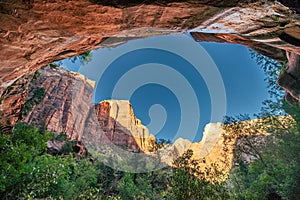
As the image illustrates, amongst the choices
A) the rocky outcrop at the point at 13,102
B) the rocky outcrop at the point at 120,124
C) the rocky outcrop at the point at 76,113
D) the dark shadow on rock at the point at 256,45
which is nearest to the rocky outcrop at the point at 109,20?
the rocky outcrop at the point at 13,102

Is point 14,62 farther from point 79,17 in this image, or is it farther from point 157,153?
point 157,153

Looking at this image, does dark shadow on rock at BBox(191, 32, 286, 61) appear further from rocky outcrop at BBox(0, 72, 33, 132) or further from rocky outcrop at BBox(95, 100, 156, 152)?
rocky outcrop at BBox(95, 100, 156, 152)

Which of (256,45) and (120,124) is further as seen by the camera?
(120,124)

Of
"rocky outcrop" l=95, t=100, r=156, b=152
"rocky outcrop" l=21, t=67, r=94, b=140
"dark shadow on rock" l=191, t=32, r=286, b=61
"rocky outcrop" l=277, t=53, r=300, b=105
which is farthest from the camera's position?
"rocky outcrop" l=95, t=100, r=156, b=152

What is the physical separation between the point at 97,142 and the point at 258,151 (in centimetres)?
4315

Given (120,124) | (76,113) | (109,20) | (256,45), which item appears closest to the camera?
(109,20)

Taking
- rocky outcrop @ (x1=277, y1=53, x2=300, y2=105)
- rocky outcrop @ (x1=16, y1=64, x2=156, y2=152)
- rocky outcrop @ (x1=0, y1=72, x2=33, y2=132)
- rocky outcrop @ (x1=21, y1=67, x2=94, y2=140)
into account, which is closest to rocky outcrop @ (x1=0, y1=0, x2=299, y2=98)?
rocky outcrop @ (x1=0, y1=72, x2=33, y2=132)

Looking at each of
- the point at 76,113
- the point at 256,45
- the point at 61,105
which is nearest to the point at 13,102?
the point at 256,45

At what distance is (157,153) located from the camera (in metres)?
30.7

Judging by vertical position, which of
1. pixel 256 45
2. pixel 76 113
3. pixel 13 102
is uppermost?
pixel 76 113

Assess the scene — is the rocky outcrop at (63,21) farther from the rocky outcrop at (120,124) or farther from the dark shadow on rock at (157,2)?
the rocky outcrop at (120,124)

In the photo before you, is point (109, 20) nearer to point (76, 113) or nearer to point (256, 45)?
point (256, 45)

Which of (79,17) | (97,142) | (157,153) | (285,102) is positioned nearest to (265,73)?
(285,102)

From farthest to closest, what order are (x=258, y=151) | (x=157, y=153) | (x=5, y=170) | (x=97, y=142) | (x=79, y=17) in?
(x=97, y=142) → (x=157, y=153) → (x=258, y=151) → (x=5, y=170) → (x=79, y=17)
